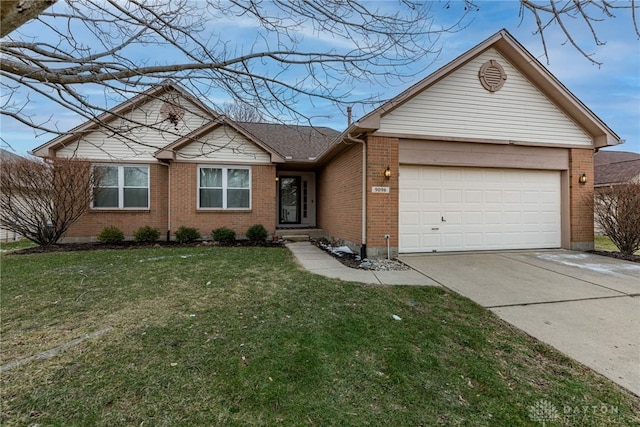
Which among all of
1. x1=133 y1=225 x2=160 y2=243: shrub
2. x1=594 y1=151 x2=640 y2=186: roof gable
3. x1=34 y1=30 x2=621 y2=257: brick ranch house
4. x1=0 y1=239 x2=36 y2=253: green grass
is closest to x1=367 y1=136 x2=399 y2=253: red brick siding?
x1=34 y1=30 x2=621 y2=257: brick ranch house

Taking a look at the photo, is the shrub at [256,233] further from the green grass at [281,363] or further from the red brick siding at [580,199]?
the red brick siding at [580,199]

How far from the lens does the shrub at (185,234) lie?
34.8 feet

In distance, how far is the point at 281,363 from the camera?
293 centimetres

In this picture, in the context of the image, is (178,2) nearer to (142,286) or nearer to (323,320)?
(323,320)

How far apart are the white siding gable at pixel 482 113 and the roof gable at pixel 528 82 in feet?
0.28

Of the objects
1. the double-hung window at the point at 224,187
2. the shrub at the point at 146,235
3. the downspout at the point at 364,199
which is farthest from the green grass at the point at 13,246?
the downspout at the point at 364,199

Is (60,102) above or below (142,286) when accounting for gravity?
above

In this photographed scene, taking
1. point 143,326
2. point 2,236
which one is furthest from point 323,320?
point 2,236

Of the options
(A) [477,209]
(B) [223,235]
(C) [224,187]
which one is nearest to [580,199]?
(A) [477,209]

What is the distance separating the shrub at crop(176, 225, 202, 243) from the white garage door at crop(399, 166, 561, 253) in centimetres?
696

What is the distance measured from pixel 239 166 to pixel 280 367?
9.58m

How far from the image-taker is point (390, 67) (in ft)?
11.5

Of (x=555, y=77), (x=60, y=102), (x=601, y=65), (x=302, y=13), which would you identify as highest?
(x=555, y=77)

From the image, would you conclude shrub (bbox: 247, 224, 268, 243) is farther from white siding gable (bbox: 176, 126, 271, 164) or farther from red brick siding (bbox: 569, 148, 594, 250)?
red brick siding (bbox: 569, 148, 594, 250)
